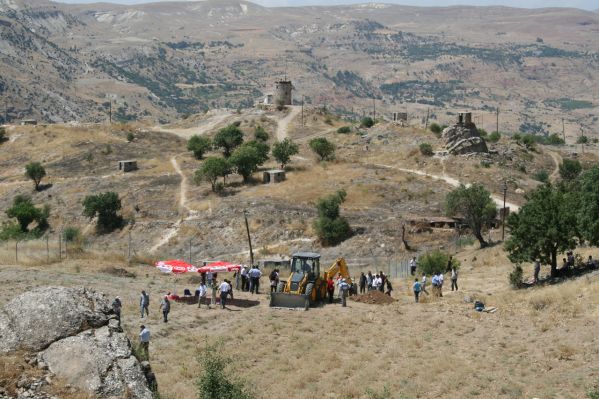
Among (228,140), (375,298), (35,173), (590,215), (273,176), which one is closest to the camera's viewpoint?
(590,215)

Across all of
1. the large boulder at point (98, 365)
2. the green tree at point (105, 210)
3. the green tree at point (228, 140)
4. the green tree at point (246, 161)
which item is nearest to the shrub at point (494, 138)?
the green tree at point (228, 140)

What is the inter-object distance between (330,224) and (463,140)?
3043 centimetres

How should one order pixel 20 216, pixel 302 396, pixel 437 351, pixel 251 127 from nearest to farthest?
pixel 302 396, pixel 437 351, pixel 20 216, pixel 251 127

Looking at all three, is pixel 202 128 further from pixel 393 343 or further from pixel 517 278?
pixel 393 343

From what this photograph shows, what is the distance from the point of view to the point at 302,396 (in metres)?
17.7

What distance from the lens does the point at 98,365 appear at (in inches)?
519

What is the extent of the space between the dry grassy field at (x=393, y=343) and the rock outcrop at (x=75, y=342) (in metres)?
3.19

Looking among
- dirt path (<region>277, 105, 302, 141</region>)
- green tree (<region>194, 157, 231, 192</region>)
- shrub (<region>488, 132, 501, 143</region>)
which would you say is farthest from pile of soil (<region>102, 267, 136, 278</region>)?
shrub (<region>488, 132, 501, 143</region>)

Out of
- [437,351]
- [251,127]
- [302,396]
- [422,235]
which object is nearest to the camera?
[302,396]

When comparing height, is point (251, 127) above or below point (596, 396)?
below

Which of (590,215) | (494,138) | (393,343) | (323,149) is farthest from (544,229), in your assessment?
(494,138)

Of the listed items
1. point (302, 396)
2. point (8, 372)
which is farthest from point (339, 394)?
point (8, 372)

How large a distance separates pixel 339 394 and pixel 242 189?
50.3 m

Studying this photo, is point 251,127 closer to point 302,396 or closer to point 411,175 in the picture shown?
point 411,175
